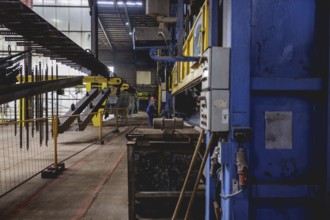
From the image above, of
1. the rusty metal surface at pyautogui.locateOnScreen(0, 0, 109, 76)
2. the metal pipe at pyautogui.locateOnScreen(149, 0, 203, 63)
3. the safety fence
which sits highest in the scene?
the rusty metal surface at pyautogui.locateOnScreen(0, 0, 109, 76)

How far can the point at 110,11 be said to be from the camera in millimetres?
24094

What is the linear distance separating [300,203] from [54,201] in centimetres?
386

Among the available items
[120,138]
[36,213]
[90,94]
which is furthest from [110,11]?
[36,213]

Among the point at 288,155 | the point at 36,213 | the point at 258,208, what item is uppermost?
the point at 288,155

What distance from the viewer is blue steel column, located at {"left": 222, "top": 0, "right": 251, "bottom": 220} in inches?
99.7

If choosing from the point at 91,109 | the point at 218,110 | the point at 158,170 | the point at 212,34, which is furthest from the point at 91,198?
the point at 91,109

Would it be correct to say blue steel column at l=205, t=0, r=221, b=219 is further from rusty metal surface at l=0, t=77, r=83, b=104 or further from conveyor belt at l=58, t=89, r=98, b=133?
conveyor belt at l=58, t=89, r=98, b=133

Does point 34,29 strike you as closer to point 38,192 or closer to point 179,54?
point 38,192

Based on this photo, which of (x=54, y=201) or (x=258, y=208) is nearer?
(x=258, y=208)

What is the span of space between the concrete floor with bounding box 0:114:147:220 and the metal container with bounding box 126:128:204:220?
23.2 inches

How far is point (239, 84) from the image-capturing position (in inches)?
101

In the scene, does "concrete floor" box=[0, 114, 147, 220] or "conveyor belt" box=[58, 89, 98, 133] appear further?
"conveyor belt" box=[58, 89, 98, 133]

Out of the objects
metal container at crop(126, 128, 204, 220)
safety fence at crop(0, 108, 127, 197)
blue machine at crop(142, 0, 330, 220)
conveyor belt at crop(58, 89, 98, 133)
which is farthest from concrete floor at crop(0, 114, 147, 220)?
blue machine at crop(142, 0, 330, 220)

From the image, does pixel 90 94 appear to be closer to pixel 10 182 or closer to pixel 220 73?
pixel 10 182
